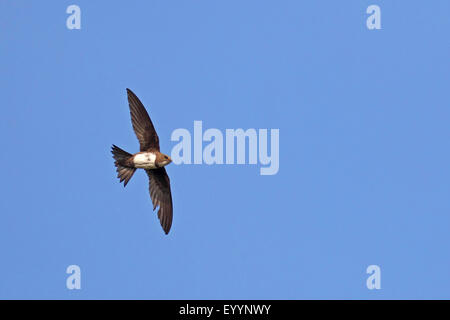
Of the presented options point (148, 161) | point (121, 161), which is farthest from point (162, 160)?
point (121, 161)

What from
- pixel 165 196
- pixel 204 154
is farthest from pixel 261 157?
pixel 165 196

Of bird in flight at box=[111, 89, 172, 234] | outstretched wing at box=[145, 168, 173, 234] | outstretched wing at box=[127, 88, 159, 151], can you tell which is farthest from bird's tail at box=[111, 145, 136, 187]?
outstretched wing at box=[145, 168, 173, 234]

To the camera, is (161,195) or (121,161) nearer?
(121,161)

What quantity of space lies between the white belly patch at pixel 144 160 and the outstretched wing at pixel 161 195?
0.46 metres

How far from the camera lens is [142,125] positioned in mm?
9039

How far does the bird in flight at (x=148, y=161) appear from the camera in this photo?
8812 mm

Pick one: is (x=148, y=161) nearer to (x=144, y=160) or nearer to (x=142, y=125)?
(x=144, y=160)

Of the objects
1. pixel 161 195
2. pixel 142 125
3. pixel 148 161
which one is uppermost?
pixel 142 125

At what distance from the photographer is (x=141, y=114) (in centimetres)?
907

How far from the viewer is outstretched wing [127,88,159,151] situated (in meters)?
8.98

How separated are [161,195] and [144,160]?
2.16 ft

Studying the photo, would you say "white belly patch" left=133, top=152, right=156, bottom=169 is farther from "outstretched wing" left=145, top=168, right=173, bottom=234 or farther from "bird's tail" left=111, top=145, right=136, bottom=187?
"outstretched wing" left=145, top=168, right=173, bottom=234
